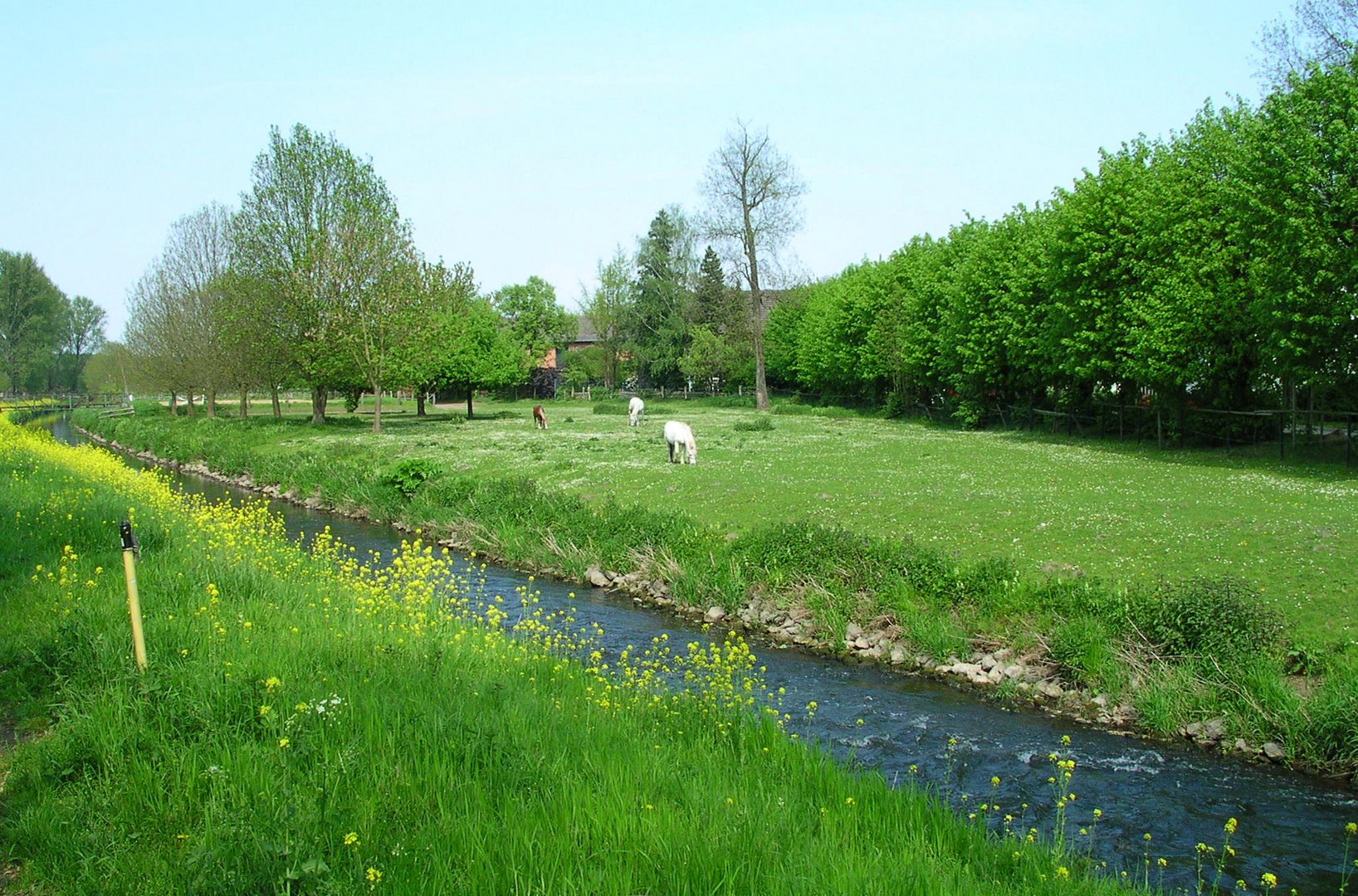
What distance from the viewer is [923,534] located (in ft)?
63.5

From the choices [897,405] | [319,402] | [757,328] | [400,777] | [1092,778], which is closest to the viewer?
[400,777]

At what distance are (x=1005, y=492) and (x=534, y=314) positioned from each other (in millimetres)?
88757

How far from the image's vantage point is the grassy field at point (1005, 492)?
16.1m

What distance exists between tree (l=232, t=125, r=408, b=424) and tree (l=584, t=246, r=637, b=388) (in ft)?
172

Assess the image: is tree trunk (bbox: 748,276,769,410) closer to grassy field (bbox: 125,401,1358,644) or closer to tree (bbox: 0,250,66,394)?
grassy field (bbox: 125,401,1358,644)

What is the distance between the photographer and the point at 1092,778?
10.8 m

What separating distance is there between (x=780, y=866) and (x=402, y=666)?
4997mm

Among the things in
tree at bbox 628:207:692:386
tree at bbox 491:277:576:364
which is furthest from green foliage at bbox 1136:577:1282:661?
tree at bbox 491:277:576:364

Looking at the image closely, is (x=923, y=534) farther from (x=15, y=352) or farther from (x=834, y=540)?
(x=15, y=352)

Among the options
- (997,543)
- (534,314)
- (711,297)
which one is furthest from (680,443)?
(534,314)

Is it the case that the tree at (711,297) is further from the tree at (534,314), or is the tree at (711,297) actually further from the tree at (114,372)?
the tree at (114,372)

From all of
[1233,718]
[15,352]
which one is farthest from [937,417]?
[15,352]

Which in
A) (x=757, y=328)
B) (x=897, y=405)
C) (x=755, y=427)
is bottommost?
(x=755, y=427)

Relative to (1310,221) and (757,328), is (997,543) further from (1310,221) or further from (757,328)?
(757,328)
